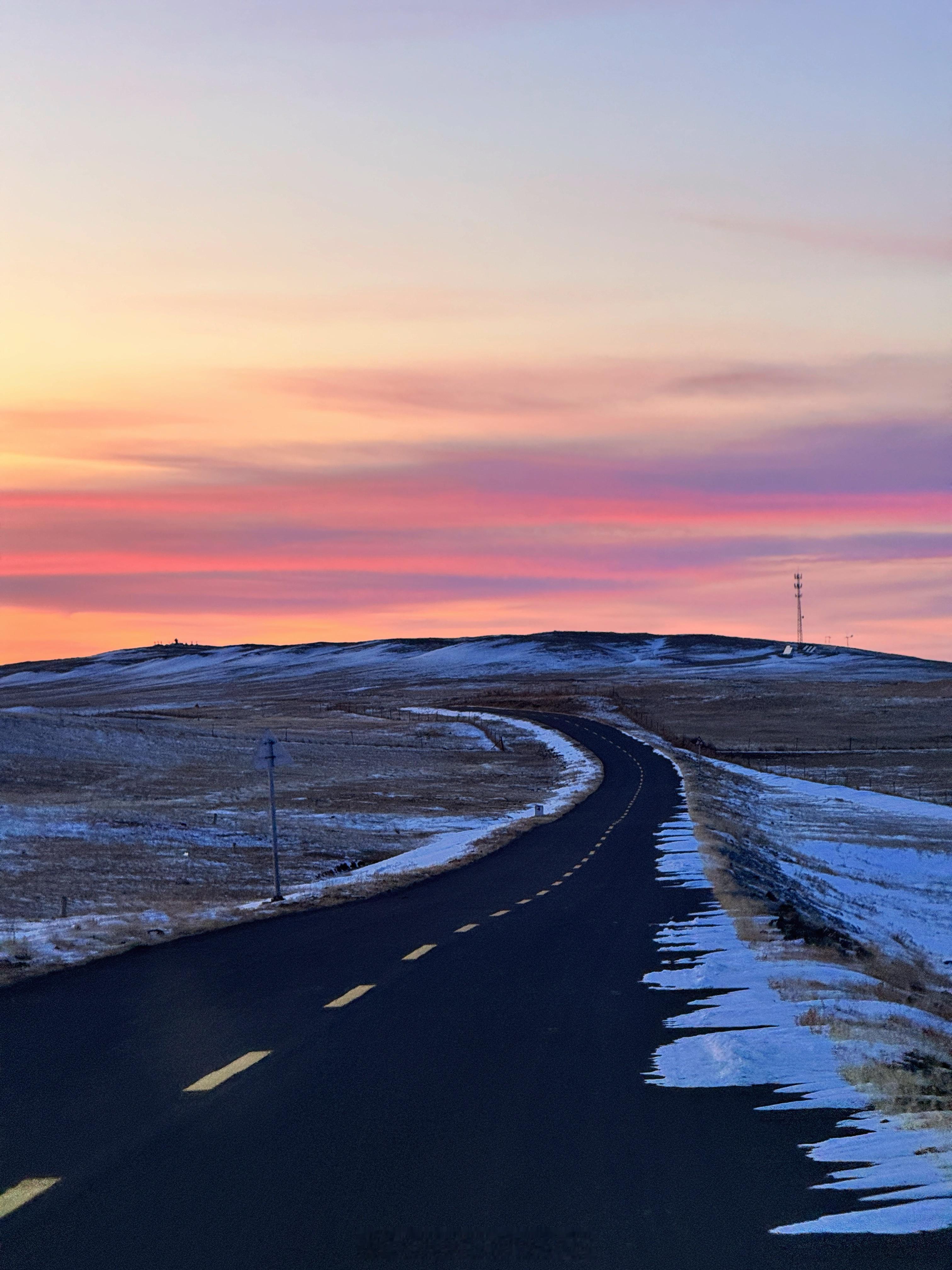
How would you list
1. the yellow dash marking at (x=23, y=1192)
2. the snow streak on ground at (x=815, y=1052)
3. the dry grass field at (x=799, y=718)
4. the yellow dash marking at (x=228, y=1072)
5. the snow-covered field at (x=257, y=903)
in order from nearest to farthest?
the snow streak on ground at (x=815, y=1052), the yellow dash marking at (x=23, y=1192), the yellow dash marking at (x=228, y=1072), the snow-covered field at (x=257, y=903), the dry grass field at (x=799, y=718)

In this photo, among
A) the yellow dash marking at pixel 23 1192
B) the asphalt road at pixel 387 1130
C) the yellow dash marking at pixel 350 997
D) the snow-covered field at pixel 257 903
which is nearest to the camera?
the asphalt road at pixel 387 1130

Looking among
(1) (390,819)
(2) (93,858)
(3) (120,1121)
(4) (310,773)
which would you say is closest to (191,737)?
(4) (310,773)

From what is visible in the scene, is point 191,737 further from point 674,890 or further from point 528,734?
point 674,890

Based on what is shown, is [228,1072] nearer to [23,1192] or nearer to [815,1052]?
[23,1192]

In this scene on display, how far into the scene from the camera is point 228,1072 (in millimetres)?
9742

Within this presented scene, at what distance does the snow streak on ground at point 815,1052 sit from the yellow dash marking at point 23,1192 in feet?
12.7

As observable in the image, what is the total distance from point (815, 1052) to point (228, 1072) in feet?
14.9

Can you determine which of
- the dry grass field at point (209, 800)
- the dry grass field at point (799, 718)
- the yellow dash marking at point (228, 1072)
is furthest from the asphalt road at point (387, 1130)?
the dry grass field at point (799, 718)

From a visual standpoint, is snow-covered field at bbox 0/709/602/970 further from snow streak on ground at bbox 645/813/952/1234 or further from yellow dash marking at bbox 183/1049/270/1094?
snow streak on ground at bbox 645/813/952/1234

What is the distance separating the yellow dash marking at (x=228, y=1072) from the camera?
9.24 meters

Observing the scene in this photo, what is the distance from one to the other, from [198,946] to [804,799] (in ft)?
145

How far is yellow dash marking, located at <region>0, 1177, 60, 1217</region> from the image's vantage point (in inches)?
262

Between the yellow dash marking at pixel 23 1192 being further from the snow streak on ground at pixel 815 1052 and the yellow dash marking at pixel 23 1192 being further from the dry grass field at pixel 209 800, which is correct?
the dry grass field at pixel 209 800

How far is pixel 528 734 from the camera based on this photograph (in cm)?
10150
